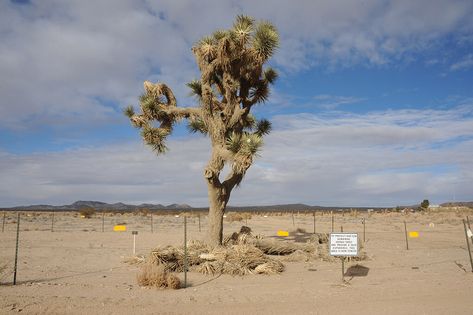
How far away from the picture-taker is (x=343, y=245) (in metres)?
11.1

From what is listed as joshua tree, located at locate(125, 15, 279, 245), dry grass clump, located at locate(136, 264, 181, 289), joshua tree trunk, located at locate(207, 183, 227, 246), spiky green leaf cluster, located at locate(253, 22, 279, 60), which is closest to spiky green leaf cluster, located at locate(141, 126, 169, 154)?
joshua tree, located at locate(125, 15, 279, 245)

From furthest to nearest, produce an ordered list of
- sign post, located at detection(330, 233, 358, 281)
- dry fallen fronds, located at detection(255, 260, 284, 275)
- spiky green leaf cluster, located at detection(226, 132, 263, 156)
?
spiky green leaf cluster, located at detection(226, 132, 263, 156)
dry fallen fronds, located at detection(255, 260, 284, 275)
sign post, located at detection(330, 233, 358, 281)

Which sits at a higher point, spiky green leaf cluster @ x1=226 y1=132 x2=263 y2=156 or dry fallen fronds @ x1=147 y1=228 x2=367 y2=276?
spiky green leaf cluster @ x1=226 y1=132 x2=263 y2=156

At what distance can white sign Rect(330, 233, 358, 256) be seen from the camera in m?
11.0

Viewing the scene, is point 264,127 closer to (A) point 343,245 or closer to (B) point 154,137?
(B) point 154,137

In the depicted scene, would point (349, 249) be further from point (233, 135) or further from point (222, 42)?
point (222, 42)

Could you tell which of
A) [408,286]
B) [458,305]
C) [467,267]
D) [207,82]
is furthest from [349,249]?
[207,82]

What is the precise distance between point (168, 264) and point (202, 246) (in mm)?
1976

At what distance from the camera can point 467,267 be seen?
13.2 metres

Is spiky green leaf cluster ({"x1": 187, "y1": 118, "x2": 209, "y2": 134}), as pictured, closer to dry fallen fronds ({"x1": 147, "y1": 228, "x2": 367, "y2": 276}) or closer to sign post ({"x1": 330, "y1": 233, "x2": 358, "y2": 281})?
dry fallen fronds ({"x1": 147, "y1": 228, "x2": 367, "y2": 276})

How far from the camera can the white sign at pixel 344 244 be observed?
11000 millimetres

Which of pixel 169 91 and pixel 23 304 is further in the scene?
pixel 169 91

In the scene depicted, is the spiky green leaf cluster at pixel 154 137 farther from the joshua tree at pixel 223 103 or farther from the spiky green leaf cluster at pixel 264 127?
the spiky green leaf cluster at pixel 264 127

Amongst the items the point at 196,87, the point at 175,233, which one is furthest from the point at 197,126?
the point at 175,233
